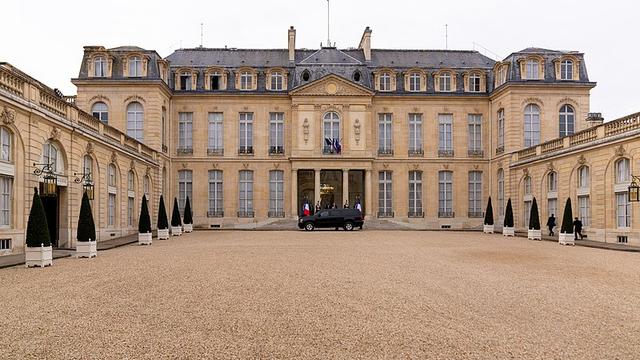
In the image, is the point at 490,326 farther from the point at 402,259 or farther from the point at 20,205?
the point at 20,205

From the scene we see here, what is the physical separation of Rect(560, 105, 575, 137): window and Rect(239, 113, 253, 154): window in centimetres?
1842

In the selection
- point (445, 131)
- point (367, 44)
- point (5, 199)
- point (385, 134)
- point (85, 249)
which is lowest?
point (85, 249)

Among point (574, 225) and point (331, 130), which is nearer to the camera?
point (574, 225)

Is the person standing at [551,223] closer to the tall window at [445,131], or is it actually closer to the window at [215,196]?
the tall window at [445,131]

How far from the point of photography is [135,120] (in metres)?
38.6

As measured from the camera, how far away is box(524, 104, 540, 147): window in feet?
126

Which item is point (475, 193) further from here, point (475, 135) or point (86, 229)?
point (86, 229)

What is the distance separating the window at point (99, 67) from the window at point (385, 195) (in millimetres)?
17425

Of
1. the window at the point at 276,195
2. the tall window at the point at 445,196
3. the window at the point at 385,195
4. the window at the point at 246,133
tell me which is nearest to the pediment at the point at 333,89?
the window at the point at 246,133

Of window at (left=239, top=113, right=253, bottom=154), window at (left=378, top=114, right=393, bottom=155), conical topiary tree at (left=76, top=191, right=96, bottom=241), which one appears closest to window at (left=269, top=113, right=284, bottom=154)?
window at (left=239, top=113, right=253, bottom=154)

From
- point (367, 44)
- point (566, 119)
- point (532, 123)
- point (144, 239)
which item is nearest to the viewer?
point (144, 239)

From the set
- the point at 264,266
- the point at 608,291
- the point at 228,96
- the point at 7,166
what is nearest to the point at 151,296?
the point at 264,266

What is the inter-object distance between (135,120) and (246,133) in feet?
23.0

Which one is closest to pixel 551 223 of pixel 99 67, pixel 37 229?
pixel 37 229
